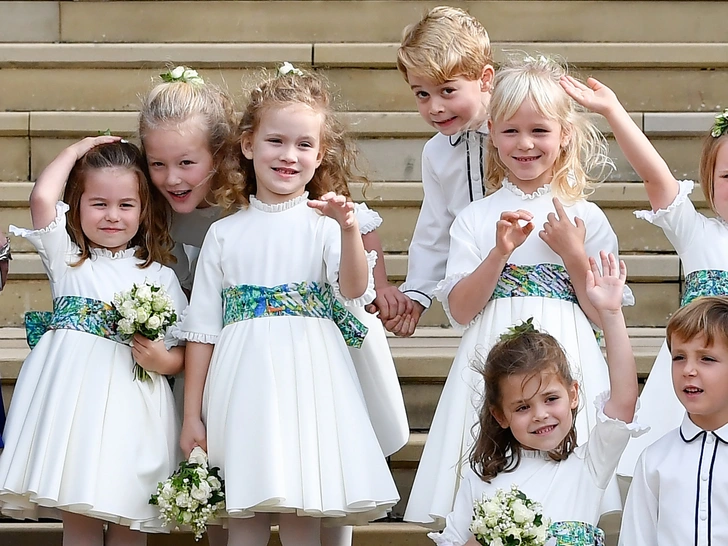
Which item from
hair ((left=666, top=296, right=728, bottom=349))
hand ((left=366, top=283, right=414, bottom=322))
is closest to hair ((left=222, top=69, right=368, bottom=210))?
hand ((left=366, top=283, right=414, bottom=322))

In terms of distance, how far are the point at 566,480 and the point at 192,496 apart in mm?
1010

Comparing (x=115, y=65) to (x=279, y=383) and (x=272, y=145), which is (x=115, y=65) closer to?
(x=272, y=145)

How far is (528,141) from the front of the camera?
3340 mm

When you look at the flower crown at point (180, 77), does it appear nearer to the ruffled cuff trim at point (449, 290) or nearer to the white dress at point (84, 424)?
the white dress at point (84, 424)

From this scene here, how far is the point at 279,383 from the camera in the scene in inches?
127

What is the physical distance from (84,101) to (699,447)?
3.67 meters

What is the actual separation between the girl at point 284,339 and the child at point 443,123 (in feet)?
1.22

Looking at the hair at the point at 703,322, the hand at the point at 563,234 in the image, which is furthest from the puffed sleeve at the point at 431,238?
the hair at the point at 703,322

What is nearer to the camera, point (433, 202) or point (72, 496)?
point (72, 496)

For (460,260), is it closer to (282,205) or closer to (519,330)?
(519,330)

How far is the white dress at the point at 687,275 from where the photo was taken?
328cm

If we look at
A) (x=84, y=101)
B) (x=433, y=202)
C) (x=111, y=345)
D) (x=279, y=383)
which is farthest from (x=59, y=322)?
(x=84, y=101)

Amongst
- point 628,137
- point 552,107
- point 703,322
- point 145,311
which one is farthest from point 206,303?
point 703,322

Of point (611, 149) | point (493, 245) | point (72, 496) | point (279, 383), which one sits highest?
point (611, 149)
